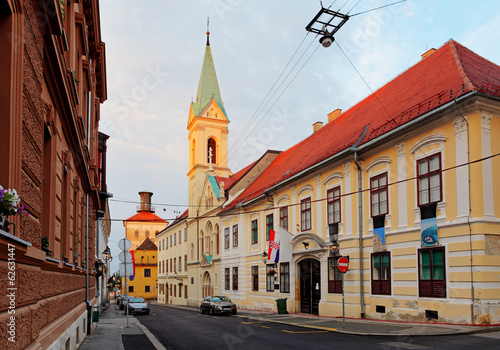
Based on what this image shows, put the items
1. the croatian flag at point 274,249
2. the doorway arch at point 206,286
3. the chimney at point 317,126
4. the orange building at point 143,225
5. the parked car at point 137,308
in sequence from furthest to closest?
the orange building at point 143,225, the doorway arch at point 206,286, the parked car at point 137,308, the chimney at point 317,126, the croatian flag at point 274,249

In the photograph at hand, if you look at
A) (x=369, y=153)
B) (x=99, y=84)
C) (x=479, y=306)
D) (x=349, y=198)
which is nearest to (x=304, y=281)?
(x=349, y=198)

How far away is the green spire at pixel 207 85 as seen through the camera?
5644cm

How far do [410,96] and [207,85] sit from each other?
3789 centimetres

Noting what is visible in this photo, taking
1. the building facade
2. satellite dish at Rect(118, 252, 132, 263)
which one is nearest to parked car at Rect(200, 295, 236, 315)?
satellite dish at Rect(118, 252, 132, 263)

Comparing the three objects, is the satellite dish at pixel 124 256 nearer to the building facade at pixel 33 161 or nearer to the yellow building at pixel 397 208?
the building facade at pixel 33 161

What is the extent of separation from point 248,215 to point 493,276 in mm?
22905

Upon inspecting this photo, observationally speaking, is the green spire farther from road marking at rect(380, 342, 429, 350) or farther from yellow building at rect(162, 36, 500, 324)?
road marking at rect(380, 342, 429, 350)

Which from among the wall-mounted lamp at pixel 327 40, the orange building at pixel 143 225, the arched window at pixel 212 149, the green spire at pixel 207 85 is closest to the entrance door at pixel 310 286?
the wall-mounted lamp at pixel 327 40

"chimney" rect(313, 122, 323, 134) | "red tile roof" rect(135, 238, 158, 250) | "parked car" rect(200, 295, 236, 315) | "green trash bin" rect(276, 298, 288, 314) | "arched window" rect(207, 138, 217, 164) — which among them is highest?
"arched window" rect(207, 138, 217, 164)

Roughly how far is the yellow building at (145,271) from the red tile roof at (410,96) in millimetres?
62271

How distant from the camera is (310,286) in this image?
88.8 feet

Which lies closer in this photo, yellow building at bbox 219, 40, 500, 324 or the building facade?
the building facade

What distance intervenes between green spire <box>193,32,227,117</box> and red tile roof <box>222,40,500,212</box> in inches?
1007

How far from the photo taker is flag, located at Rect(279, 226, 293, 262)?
90.6 ft
